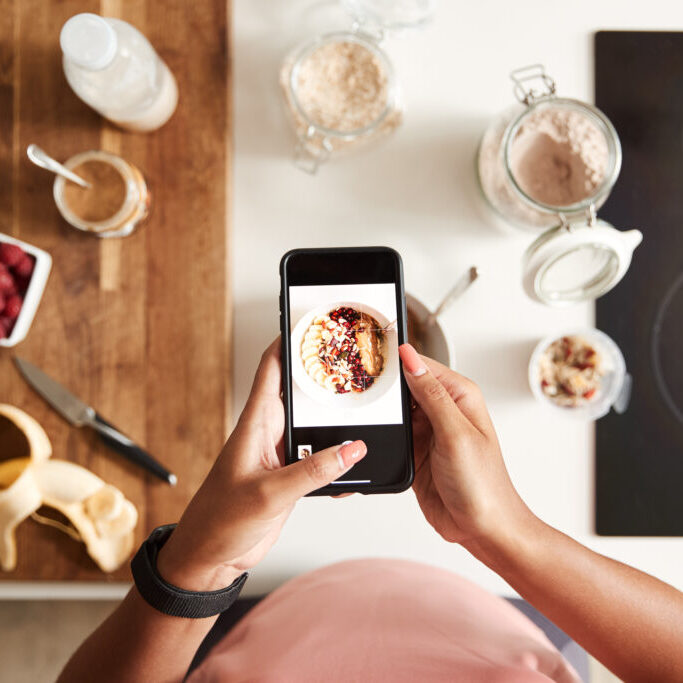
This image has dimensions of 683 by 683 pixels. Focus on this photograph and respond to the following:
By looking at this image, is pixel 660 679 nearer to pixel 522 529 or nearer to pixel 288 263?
pixel 522 529

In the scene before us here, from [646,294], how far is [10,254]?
88 centimetres

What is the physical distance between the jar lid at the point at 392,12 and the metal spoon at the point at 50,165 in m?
0.43

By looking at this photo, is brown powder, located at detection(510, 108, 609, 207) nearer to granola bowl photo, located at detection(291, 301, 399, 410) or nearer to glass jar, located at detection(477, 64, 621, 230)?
glass jar, located at detection(477, 64, 621, 230)

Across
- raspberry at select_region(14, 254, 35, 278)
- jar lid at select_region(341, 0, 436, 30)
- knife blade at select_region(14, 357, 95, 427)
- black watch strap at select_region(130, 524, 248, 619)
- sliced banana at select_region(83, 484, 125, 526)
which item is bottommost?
black watch strap at select_region(130, 524, 248, 619)

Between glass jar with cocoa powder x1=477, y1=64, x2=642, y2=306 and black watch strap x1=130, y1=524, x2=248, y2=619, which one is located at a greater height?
glass jar with cocoa powder x1=477, y1=64, x2=642, y2=306

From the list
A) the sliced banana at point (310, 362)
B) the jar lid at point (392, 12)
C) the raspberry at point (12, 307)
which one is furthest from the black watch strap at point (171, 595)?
the jar lid at point (392, 12)

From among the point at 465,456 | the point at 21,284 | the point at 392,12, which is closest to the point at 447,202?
the point at 392,12

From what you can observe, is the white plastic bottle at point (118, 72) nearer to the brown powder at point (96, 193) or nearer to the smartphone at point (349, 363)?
the brown powder at point (96, 193)

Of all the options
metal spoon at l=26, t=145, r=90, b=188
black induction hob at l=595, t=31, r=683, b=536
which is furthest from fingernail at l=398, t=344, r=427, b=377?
metal spoon at l=26, t=145, r=90, b=188

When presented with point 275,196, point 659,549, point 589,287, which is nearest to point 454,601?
point 659,549

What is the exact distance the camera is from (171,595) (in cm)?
62

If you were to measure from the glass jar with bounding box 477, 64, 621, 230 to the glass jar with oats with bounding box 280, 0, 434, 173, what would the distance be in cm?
16

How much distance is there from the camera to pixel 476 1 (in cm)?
81

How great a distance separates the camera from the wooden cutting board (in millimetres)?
791
